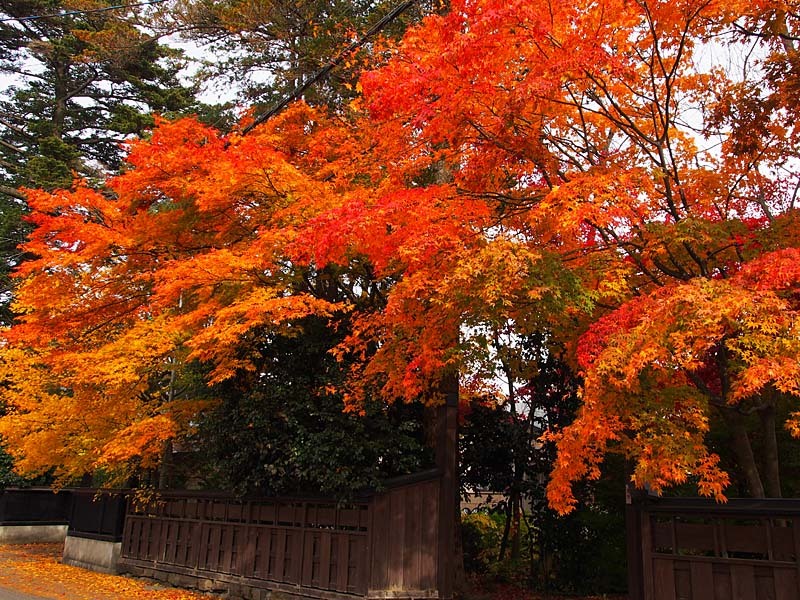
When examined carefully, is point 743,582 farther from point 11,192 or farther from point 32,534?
point 11,192

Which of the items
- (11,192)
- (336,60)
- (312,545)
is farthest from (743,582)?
(11,192)

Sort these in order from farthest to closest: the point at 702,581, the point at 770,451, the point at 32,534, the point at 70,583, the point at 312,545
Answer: the point at 32,534
the point at 70,583
the point at 312,545
the point at 770,451
the point at 702,581

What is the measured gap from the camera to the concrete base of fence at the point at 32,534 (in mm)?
19562

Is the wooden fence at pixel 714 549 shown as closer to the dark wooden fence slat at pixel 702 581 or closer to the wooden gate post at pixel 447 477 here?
the dark wooden fence slat at pixel 702 581

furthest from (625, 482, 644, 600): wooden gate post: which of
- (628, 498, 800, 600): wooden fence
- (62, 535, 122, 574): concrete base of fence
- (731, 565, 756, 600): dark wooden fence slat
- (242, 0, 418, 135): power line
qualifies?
(62, 535, 122, 574): concrete base of fence

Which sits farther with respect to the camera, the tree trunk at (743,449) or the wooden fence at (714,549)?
the tree trunk at (743,449)

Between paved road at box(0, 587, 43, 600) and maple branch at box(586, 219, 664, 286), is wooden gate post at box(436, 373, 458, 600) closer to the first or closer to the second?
maple branch at box(586, 219, 664, 286)

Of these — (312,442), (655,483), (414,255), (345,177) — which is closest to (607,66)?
(414,255)

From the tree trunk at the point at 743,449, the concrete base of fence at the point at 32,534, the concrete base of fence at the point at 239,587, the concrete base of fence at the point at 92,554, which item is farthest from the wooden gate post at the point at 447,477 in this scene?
the concrete base of fence at the point at 32,534

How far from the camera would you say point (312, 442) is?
978 centimetres

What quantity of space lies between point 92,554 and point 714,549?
14426mm

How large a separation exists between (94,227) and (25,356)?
7886 mm

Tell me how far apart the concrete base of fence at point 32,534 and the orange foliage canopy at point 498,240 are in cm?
1088

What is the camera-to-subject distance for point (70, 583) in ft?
41.1
